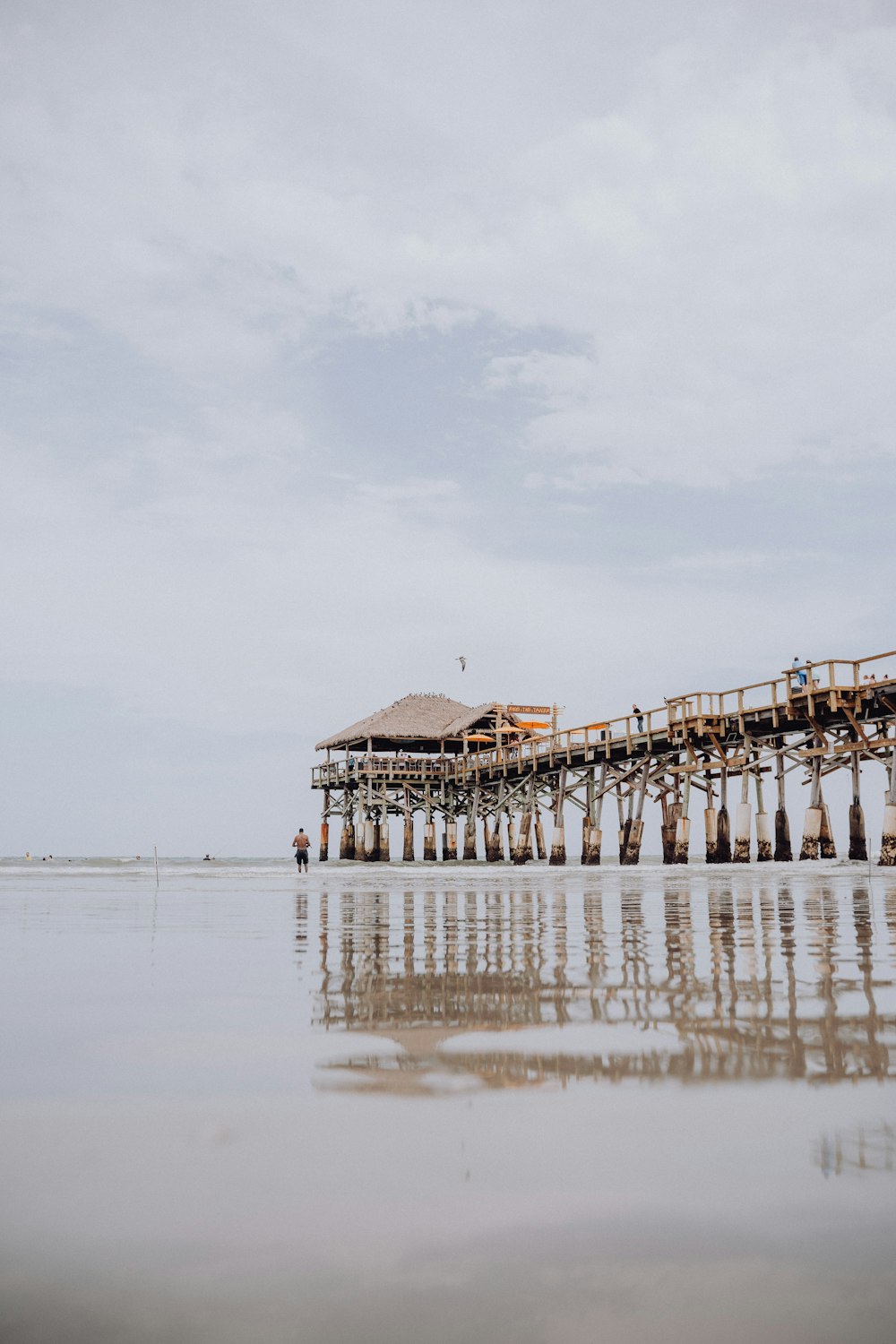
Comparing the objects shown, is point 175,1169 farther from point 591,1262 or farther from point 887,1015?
point 887,1015

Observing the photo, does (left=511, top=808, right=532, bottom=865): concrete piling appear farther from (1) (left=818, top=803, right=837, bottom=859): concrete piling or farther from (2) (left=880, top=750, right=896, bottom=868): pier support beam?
(2) (left=880, top=750, right=896, bottom=868): pier support beam

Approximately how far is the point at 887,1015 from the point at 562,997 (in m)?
0.95

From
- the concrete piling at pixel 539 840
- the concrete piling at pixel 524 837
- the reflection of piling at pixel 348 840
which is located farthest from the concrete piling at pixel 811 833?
the reflection of piling at pixel 348 840

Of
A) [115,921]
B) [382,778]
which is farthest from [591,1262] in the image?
[382,778]

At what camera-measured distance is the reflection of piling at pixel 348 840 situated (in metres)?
49.0

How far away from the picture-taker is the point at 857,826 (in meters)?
21.9

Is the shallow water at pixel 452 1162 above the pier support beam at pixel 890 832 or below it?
below

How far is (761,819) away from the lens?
26.4 m

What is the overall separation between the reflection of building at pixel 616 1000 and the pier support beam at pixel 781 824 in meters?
19.9

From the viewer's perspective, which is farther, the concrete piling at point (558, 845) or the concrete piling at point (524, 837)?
the concrete piling at point (524, 837)

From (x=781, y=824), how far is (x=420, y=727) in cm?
2553

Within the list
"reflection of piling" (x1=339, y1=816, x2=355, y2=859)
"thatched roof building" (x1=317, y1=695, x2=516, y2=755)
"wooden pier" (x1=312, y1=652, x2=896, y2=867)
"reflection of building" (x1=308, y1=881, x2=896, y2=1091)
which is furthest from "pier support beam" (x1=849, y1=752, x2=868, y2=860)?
"reflection of piling" (x1=339, y1=816, x2=355, y2=859)

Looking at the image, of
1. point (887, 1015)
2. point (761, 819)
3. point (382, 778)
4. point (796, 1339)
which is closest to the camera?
point (796, 1339)

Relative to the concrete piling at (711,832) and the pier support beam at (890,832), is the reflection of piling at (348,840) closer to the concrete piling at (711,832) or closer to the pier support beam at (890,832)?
the concrete piling at (711,832)
